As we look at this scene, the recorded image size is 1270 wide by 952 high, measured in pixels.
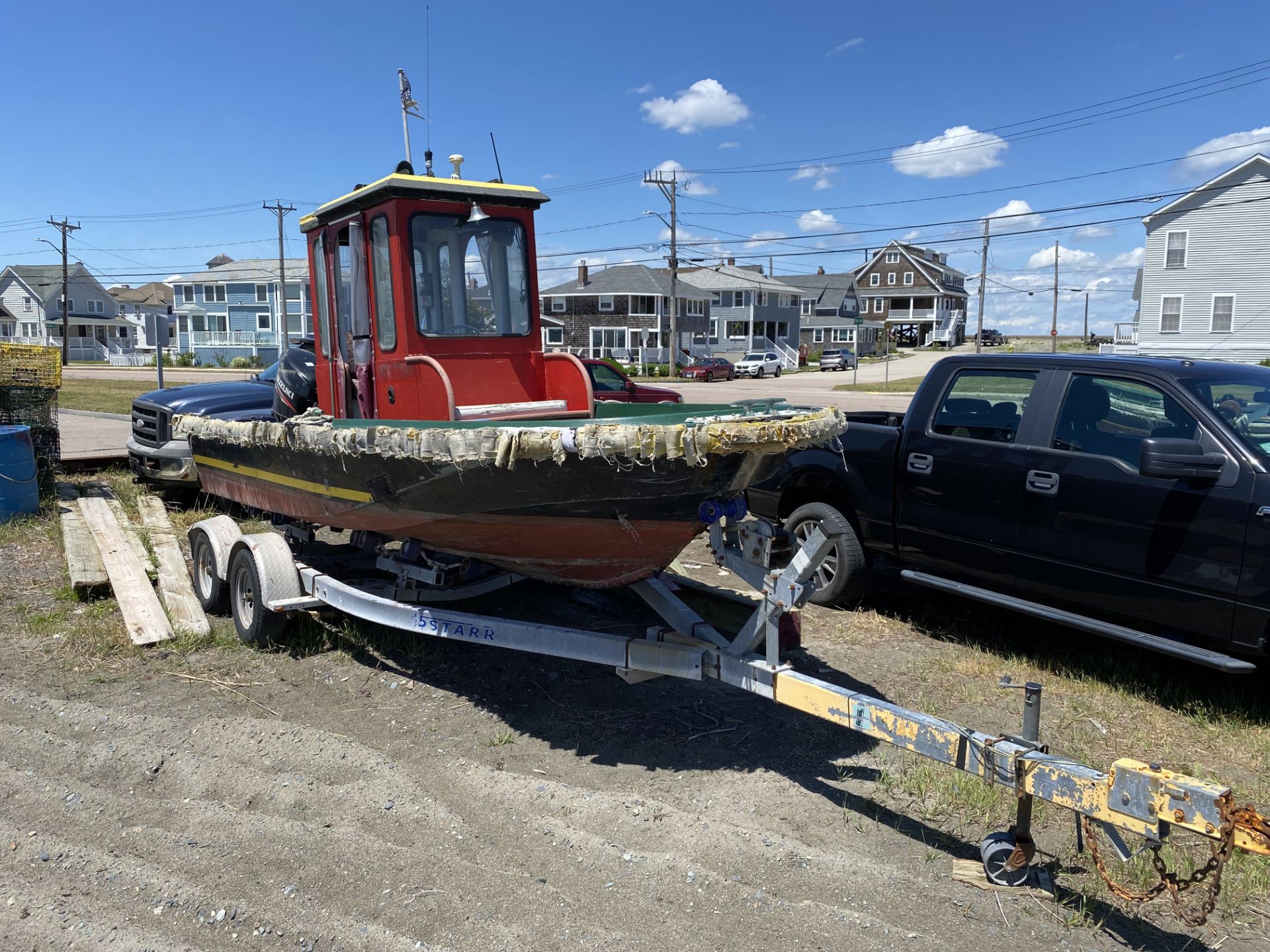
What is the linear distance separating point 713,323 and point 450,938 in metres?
65.9

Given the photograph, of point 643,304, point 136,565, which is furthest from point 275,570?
point 643,304

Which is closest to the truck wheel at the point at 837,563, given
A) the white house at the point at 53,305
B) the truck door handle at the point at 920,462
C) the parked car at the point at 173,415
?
the truck door handle at the point at 920,462

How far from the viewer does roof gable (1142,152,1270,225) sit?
106 feet

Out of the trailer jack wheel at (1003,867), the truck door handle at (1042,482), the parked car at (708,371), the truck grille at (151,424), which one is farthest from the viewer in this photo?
the parked car at (708,371)

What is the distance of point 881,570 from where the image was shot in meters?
7.82

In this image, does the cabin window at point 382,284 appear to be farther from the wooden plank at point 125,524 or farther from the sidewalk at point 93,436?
the sidewalk at point 93,436

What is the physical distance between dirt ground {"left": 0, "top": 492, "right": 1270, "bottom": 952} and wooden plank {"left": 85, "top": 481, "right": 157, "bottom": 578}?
3.69 ft

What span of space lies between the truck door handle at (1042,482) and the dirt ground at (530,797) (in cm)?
110

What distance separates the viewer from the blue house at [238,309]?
211ft

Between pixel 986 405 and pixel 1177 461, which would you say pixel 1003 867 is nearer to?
pixel 1177 461

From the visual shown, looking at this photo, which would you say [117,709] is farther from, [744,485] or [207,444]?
[744,485]

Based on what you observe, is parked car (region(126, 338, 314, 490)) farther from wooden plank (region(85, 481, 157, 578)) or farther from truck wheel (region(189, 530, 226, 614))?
truck wheel (region(189, 530, 226, 614))

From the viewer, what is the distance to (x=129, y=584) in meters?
6.65

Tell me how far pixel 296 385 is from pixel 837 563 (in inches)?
169
